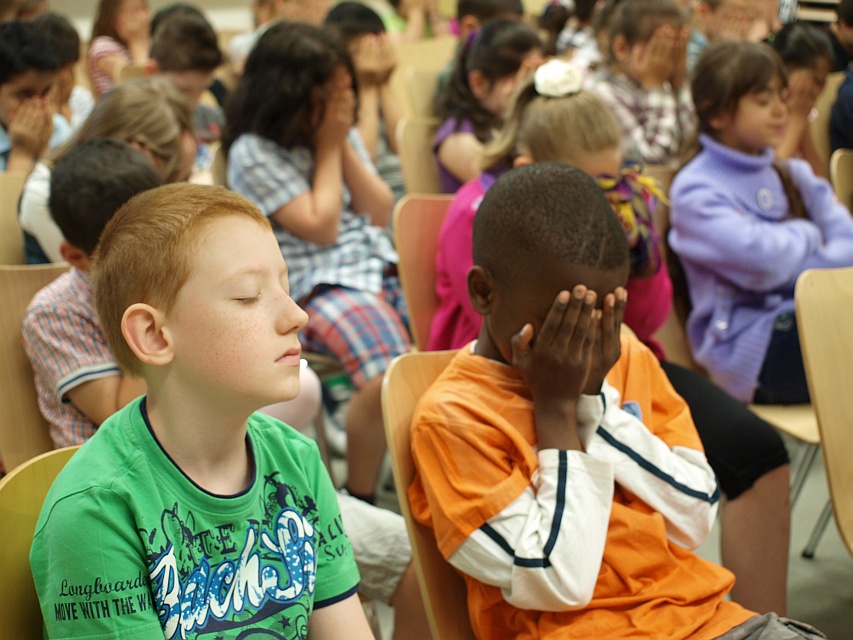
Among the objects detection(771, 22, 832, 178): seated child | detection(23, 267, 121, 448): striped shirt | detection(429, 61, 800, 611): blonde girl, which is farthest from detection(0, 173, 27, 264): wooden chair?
detection(771, 22, 832, 178): seated child

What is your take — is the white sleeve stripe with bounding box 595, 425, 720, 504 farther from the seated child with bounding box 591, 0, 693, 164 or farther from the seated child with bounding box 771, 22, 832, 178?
the seated child with bounding box 771, 22, 832, 178

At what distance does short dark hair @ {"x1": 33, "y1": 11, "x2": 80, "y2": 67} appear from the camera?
258 cm

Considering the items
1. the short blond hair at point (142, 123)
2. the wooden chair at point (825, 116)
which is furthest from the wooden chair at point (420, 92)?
the short blond hair at point (142, 123)

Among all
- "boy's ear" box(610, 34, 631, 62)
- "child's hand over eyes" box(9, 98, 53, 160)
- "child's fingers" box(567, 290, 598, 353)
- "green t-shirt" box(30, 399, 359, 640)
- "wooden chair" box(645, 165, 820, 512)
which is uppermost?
"boy's ear" box(610, 34, 631, 62)

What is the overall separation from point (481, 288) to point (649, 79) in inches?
79.8

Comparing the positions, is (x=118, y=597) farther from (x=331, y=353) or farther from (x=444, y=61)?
(x=444, y=61)

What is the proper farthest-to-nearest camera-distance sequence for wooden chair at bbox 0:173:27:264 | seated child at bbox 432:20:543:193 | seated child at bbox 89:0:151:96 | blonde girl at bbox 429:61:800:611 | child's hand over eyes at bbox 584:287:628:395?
1. seated child at bbox 89:0:151:96
2. seated child at bbox 432:20:543:193
3. wooden chair at bbox 0:173:27:264
4. blonde girl at bbox 429:61:800:611
5. child's hand over eyes at bbox 584:287:628:395

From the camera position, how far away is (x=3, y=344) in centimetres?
151

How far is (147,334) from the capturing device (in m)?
0.91

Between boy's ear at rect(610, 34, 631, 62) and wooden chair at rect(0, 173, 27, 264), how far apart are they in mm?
1937

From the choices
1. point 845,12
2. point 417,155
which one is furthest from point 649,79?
point 845,12

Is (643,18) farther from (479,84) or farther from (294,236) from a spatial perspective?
(294,236)

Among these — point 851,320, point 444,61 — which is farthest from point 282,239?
point 444,61

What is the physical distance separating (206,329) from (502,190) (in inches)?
20.6
